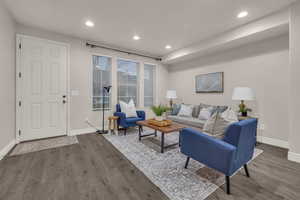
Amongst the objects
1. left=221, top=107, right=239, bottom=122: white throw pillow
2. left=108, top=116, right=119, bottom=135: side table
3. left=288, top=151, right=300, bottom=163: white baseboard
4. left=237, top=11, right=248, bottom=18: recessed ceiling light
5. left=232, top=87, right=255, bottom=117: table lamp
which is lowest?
left=288, top=151, right=300, bottom=163: white baseboard

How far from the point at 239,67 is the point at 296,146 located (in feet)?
6.91

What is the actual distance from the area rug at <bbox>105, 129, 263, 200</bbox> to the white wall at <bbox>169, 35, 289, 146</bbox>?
33.4 inches

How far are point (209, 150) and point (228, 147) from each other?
0.23 m

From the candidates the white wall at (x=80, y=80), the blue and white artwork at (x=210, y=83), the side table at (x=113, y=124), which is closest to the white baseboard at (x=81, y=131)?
the white wall at (x=80, y=80)

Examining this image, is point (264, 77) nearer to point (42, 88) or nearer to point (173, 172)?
point (173, 172)

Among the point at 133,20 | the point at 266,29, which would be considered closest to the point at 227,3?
the point at 266,29

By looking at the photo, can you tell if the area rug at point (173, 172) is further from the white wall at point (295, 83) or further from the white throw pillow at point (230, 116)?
the white throw pillow at point (230, 116)

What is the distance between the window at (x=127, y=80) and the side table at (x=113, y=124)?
0.94m

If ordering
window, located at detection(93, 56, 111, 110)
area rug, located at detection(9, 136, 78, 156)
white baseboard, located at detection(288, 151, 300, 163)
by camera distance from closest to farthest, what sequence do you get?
1. white baseboard, located at detection(288, 151, 300, 163)
2. area rug, located at detection(9, 136, 78, 156)
3. window, located at detection(93, 56, 111, 110)

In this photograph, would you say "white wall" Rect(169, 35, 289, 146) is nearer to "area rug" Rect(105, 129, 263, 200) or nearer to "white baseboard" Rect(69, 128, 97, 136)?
"area rug" Rect(105, 129, 263, 200)

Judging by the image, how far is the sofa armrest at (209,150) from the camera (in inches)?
55.0

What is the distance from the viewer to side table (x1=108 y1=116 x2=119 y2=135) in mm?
3666

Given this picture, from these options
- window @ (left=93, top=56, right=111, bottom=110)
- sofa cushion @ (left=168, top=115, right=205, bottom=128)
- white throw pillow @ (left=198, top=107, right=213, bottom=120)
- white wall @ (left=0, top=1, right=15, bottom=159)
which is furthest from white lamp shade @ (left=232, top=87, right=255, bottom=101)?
white wall @ (left=0, top=1, right=15, bottom=159)

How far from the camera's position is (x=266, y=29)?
2.57m
